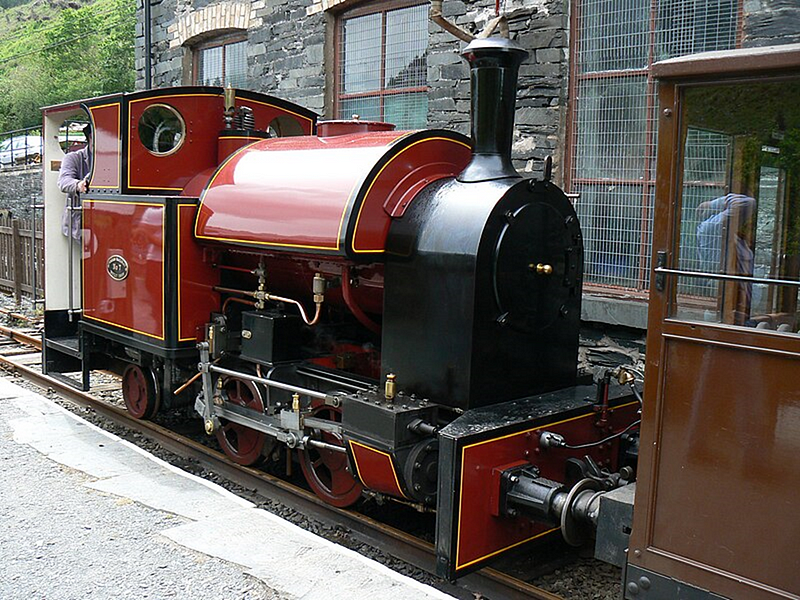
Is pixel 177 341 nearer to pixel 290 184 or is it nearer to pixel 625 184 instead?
pixel 290 184

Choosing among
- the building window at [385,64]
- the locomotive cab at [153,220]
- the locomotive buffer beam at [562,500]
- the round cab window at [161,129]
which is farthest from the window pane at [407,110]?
the locomotive buffer beam at [562,500]

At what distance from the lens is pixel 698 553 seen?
270 centimetres

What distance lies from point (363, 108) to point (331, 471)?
16.9ft

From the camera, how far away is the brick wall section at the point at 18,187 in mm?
21344


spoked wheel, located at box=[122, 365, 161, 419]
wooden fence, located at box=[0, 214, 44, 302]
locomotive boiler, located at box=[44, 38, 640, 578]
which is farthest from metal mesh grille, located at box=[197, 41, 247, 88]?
spoked wheel, located at box=[122, 365, 161, 419]

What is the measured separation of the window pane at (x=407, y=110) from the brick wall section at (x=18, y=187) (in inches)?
594

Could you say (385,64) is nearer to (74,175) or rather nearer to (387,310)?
(74,175)

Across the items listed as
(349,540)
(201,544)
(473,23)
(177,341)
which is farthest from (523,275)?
(473,23)

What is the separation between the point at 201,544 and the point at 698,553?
2429 millimetres

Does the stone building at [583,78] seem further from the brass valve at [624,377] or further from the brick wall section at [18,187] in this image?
the brick wall section at [18,187]

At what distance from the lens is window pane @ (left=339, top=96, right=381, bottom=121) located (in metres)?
8.89

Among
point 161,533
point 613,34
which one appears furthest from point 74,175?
point 613,34

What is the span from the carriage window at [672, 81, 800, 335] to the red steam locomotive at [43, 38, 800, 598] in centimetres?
8

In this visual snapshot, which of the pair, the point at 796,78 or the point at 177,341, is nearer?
the point at 796,78
